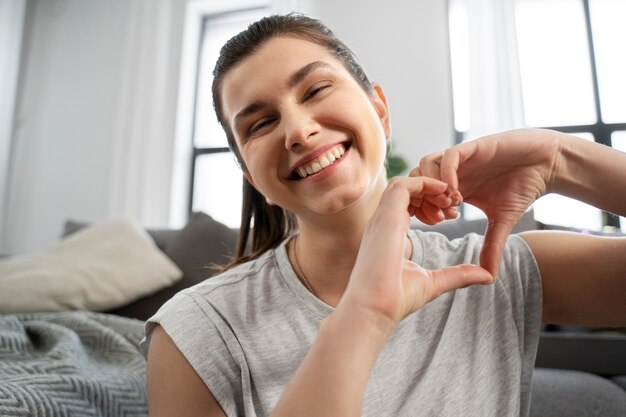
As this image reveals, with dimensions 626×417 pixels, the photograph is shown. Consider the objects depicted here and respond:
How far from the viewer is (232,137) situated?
0.97 metres

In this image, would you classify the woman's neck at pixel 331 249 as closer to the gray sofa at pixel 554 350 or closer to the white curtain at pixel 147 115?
the gray sofa at pixel 554 350

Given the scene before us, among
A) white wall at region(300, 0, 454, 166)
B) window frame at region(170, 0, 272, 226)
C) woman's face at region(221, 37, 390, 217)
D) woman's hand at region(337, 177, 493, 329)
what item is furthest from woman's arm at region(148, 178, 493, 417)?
window frame at region(170, 0, 272, 226)

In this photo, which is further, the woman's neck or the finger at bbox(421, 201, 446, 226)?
the woman's neck

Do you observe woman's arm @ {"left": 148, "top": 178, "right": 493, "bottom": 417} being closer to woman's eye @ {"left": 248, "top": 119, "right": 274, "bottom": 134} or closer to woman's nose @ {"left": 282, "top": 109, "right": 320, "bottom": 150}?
woman's nose @ {"left": 282, "top": 109, "right": 320, "bottom": 150}

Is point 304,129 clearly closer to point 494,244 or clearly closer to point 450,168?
point 450,168

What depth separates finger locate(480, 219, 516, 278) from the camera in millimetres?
707

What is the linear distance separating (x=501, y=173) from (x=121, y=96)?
12.8 ft

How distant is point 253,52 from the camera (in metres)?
0.86

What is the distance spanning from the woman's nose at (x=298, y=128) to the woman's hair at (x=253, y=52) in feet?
0.59

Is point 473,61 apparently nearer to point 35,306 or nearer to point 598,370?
point 598,370

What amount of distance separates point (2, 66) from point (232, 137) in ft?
13.5

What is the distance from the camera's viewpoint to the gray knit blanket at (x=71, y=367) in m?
0.74

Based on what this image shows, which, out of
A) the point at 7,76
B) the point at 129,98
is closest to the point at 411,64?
the point at 129,98

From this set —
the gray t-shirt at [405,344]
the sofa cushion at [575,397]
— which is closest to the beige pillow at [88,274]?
the gray t-shirt at [405,344]
